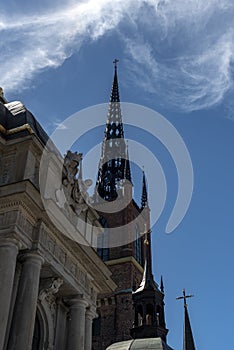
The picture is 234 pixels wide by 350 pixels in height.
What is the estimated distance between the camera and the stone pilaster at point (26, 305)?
584 inches

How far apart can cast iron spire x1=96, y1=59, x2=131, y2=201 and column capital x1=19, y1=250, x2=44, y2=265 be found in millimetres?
40521

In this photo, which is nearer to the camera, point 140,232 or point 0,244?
point 0,244

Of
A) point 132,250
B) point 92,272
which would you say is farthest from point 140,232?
point 92,272

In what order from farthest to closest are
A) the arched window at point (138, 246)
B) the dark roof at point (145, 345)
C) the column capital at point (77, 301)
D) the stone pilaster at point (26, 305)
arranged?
the arched window at point (138, 246)
the dark roof at point (145, 345)
the column capital at point (77, 301)
the stone pilaster at point (26, 305)

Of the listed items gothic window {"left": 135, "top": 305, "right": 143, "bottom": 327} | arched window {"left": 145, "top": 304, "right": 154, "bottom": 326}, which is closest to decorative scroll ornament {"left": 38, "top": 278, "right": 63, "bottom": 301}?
arched window {"left": 145, "top": 304, "right": 154, "bottom": 326}

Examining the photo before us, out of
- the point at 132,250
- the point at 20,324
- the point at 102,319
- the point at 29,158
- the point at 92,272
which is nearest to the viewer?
the point at 20,324

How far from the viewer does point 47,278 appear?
18.4 meters

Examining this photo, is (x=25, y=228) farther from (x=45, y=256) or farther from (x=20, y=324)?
(x=20, y=324)

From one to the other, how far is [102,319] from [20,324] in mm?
31802

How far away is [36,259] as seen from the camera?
16641 millimetres

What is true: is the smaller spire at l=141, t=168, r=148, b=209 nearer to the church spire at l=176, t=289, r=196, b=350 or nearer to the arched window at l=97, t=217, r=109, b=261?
the arched window at l=97, t=217, r=109, b=261

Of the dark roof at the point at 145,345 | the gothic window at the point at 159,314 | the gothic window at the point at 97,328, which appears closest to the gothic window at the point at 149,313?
the gothic window at the point at 159,314

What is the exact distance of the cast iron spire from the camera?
59.0m

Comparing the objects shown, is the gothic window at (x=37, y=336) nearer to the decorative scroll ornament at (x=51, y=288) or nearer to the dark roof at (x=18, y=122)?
the decorative scroll ornament at (x=51, y=288)
